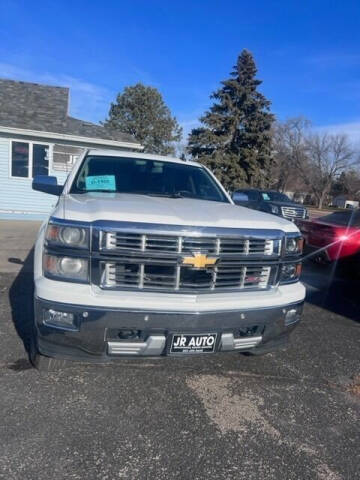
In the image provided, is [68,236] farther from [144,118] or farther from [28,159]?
[144,118]

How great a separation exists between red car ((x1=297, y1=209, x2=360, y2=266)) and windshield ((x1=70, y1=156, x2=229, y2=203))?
3.84 metres

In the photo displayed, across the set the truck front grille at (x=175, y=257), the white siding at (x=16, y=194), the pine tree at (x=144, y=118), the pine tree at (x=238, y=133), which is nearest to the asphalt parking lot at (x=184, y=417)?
the truck front grille at (x=175, y=257)

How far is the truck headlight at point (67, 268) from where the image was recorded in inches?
102

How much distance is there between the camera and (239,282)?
9.52ft

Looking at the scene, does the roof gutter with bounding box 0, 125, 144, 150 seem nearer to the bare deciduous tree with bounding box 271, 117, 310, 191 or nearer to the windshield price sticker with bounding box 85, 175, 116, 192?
the windshield price sticker with bounding box 85, 175, 116, 192

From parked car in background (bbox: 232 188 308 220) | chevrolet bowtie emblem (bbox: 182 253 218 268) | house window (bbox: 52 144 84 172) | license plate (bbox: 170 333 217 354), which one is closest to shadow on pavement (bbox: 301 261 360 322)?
license plate (bbox: 170 333 217 354)

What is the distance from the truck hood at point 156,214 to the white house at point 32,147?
10.6 m

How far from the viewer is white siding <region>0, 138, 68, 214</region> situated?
499 inches

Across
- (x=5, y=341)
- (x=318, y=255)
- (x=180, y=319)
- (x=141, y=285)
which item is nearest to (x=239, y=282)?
Answer: (x=180, y=319)

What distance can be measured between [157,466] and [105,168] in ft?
9.77

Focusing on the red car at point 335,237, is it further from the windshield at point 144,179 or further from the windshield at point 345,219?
the windshield at point 144,179

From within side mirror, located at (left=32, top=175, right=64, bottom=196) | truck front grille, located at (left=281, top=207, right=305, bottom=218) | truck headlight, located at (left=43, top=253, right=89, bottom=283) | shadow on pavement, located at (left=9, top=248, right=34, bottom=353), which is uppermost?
side mirror, located at (left=32, top=175, right=64, bottom=196)

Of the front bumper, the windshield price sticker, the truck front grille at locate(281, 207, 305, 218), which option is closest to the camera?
the front bumper

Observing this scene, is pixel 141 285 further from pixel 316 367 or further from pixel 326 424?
pixel 316 367
